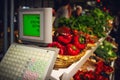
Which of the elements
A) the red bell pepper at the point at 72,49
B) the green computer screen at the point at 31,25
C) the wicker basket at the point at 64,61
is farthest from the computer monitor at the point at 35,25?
the red bell pepper at the point at 72,49

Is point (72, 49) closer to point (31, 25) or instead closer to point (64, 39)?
point (64, 39)

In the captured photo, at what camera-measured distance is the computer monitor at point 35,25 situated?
4.88ft

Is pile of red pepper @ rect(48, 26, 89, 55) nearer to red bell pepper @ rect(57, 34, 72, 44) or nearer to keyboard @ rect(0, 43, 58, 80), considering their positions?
red bell pepper @ rect(57, 34, 72, 44)

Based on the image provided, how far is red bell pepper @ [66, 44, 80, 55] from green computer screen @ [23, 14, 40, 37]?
21.2 inches

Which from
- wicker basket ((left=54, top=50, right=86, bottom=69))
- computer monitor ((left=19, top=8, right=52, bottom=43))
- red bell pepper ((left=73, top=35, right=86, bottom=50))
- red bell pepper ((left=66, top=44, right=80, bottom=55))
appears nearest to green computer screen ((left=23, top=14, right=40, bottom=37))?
computer monitor ((left=19, top=8, right=52, bottom=43))

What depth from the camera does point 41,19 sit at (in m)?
1.50

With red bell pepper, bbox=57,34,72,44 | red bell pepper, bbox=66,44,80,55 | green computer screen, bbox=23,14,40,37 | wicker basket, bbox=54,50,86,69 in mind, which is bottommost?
wicker basket, bbox=54,50,86,69

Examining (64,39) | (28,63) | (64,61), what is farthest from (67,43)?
(28,63)

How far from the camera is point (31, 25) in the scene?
1.60 meters

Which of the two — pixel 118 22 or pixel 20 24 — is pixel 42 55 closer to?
pixel 20 24

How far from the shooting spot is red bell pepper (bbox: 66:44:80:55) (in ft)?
6.73

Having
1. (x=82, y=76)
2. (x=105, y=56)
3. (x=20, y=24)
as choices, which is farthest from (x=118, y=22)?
(x=20, y=24)

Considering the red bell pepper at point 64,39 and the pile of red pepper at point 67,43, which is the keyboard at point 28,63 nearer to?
the pile of red pepper at point 67,43

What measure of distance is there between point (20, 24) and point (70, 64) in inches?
22.6
